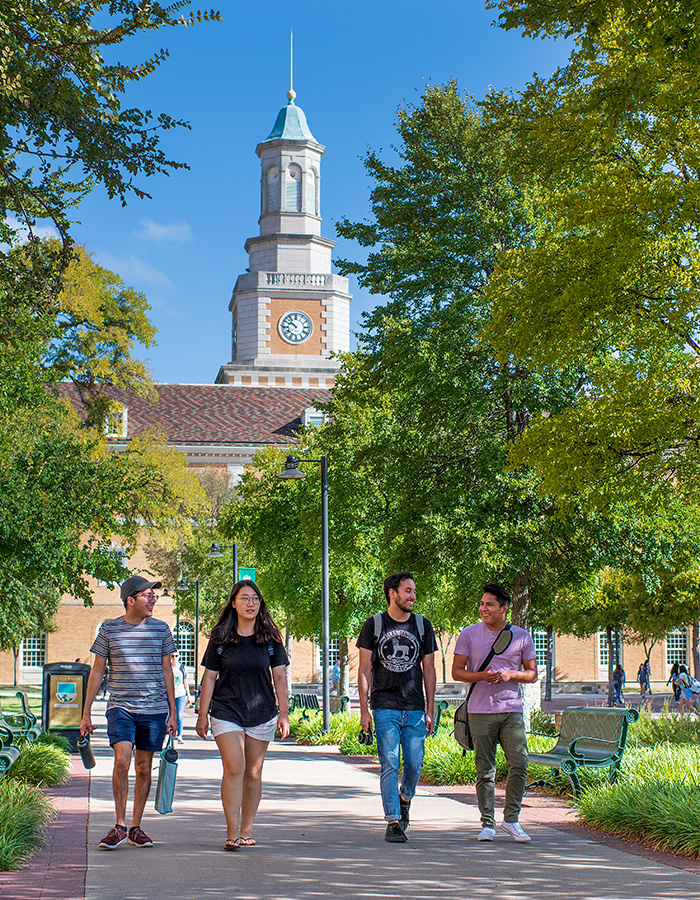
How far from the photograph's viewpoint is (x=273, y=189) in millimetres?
84875

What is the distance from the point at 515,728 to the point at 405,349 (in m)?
10.7

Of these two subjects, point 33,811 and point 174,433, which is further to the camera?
point 174,433

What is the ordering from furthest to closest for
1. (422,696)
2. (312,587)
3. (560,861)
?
(312,587) < (422,696) < (560,861)

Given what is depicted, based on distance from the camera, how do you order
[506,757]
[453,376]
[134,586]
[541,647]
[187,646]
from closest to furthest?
1. [134,586]
2. [506,757]
3. [453,376]
4. [187,646]
5. [541,647]

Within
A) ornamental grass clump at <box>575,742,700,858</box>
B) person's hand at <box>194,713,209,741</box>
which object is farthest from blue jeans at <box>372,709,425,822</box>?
ornamental grass clump at <box>575,742,700,858</box>

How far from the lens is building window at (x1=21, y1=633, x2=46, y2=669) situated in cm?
5778

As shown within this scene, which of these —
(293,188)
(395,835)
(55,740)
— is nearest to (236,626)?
(395,835)

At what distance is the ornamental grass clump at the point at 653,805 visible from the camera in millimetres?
7941

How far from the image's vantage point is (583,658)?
59719 millimetres

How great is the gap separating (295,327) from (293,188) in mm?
11343

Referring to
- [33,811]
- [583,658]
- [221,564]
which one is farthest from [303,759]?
[583,658]

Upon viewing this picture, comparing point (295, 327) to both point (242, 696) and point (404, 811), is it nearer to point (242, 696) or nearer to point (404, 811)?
point (404, 811)

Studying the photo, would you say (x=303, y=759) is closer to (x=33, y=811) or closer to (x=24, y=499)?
(x=24, y=499)

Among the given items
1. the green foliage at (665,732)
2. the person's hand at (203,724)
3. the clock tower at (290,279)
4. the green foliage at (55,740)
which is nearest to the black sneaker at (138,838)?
the person's hand at (203,724)
